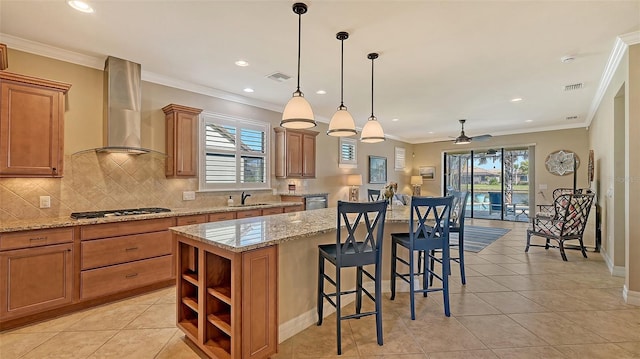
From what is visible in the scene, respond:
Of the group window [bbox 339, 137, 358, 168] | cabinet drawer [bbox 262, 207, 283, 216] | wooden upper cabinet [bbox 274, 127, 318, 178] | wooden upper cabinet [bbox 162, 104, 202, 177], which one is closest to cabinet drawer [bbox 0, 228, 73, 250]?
wooden upper cabinet [bbox 162, 104, 202, 177]

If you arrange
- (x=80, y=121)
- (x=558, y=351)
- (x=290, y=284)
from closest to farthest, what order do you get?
(x=558, y=351)
(x=290, y=284)
(x=80, y=121)

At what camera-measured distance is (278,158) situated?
543 cm

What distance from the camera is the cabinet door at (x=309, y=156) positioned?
18.6 ft

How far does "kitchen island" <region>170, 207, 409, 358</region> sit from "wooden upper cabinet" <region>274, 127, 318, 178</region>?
2665mm

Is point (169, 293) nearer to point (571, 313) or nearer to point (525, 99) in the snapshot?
point (571, 313)

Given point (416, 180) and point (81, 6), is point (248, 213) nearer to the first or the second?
point (81, 6)

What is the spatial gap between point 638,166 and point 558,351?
2.15m

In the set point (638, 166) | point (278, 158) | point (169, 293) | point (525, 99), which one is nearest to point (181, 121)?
point (278, 158)

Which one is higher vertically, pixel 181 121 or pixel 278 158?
pixel 181 121

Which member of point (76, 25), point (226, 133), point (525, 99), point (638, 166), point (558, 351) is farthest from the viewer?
point (525, 99)

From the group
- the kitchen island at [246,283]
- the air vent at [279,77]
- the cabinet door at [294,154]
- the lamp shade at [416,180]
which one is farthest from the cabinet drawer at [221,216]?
the lamp shade at [416,180]

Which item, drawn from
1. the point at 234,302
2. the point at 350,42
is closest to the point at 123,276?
the point at 234,302

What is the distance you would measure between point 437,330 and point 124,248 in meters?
3.22

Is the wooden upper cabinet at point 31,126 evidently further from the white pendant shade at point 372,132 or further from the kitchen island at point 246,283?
the white pendant shade at point 372,132
